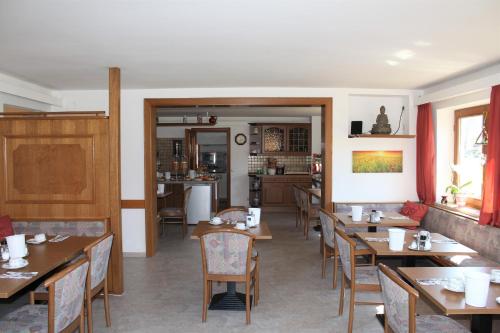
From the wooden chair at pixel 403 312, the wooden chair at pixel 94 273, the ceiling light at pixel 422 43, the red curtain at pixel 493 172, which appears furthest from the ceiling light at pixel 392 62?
the wooden chair at pixel 94 273

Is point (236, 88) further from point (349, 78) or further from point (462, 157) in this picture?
point (462, 157)

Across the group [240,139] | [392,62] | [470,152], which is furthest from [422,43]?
[240,139]

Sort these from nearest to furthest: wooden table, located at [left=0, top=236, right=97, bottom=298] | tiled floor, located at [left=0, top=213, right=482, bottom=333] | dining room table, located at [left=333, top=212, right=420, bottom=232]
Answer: wooden table, located at [left=0, top=236, right=97, bottom=298] < tiled floor, located at [left=0, top=213, right=482, bottom=333] < dining room table, located at [left=333, top=212, right=420, bottom=232]

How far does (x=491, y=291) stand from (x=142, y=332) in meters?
2.60

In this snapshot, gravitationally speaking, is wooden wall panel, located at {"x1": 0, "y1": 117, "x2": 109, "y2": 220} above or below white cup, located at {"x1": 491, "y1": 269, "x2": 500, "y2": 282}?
above

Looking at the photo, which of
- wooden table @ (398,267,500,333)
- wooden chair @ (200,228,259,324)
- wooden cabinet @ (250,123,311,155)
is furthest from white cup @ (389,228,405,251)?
wooden cabinet @ (250,123,311,155)

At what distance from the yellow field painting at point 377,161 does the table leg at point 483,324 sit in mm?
3159

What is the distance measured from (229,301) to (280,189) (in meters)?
5.91

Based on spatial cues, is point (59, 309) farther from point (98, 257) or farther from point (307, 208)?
point (307, 208)

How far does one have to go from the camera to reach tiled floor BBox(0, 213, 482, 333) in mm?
3301

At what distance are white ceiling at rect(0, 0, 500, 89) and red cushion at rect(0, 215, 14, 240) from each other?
1593 millimetres

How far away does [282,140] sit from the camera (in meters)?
9.98

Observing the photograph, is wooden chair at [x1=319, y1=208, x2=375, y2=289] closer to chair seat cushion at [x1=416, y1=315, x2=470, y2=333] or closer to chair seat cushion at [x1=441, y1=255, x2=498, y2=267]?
chair seat cushion at [x1=441, y1=255, x2=498, y2=267]

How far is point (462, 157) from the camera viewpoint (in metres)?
5.18
